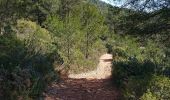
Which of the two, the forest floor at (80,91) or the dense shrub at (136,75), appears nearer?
the dense shrub at (136,75)

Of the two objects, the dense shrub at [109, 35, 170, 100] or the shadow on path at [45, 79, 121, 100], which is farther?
the shadow on path at [45, 79, 121, 100]

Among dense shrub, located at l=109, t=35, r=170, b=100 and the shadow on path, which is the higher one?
dense shrub, located at l=109, t=35, r=170, b=100

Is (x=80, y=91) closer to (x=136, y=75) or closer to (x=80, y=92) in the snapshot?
(x=80, y=92)

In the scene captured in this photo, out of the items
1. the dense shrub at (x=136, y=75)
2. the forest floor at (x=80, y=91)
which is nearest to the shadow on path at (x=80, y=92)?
the forest floor at (x=80, y=91)

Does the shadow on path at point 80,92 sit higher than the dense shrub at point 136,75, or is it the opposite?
the dense shrub at point 136,75

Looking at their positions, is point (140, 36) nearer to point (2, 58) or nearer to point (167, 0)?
point (167, 0)

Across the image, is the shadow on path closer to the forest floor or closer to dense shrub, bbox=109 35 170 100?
the forest floor

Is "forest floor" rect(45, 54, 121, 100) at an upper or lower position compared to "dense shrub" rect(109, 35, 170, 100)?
lower

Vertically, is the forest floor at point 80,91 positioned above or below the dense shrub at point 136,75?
below

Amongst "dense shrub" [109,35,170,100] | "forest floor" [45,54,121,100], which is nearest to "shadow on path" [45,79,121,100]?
"forest floor" [45,54,121,100]

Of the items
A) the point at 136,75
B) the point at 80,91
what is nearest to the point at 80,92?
the point at 80,91

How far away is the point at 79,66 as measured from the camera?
26875 mm

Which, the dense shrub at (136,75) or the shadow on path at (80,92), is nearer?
the dense shrub at (136,75)

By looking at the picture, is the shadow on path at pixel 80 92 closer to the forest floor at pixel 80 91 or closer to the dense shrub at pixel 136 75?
the forest floor at pixel 80 91
